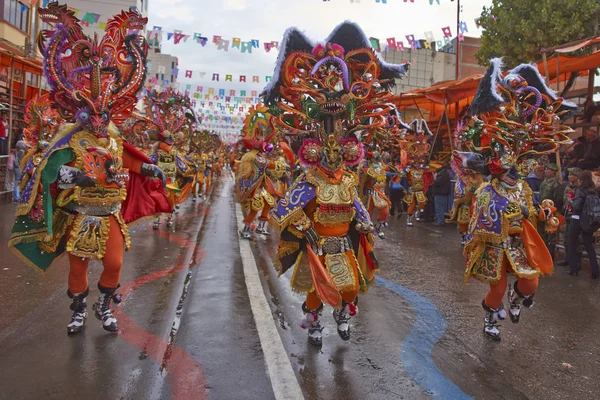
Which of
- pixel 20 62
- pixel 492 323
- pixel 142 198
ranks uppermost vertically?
pixel 20 62

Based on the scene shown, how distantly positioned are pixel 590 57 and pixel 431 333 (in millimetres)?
9708

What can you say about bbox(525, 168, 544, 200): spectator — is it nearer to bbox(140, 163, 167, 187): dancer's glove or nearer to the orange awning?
the orange awning

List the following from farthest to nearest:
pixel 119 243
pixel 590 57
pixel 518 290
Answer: pixel 590 57
pixel 518 290
pixel 119 243

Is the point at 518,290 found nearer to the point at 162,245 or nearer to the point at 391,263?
the point at 391,263

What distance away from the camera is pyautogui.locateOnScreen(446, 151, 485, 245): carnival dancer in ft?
17.4

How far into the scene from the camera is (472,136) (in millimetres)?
5516

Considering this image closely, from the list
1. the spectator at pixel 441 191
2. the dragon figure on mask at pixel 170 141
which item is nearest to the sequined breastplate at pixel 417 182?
the spectator at pixel 441 191

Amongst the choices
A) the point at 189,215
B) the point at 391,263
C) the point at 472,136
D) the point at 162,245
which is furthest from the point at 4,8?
the point at 472,136

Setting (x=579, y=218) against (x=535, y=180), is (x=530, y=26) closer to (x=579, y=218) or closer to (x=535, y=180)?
(x=535, y=180)

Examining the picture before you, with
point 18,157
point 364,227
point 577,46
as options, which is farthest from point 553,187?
point 18,157

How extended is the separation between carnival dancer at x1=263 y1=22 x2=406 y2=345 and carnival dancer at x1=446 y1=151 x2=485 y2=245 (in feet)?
3.85

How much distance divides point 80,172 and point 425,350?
3592 mm

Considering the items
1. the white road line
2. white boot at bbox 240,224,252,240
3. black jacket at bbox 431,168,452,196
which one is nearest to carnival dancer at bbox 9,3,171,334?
the white road line

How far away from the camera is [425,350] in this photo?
4492 mm
